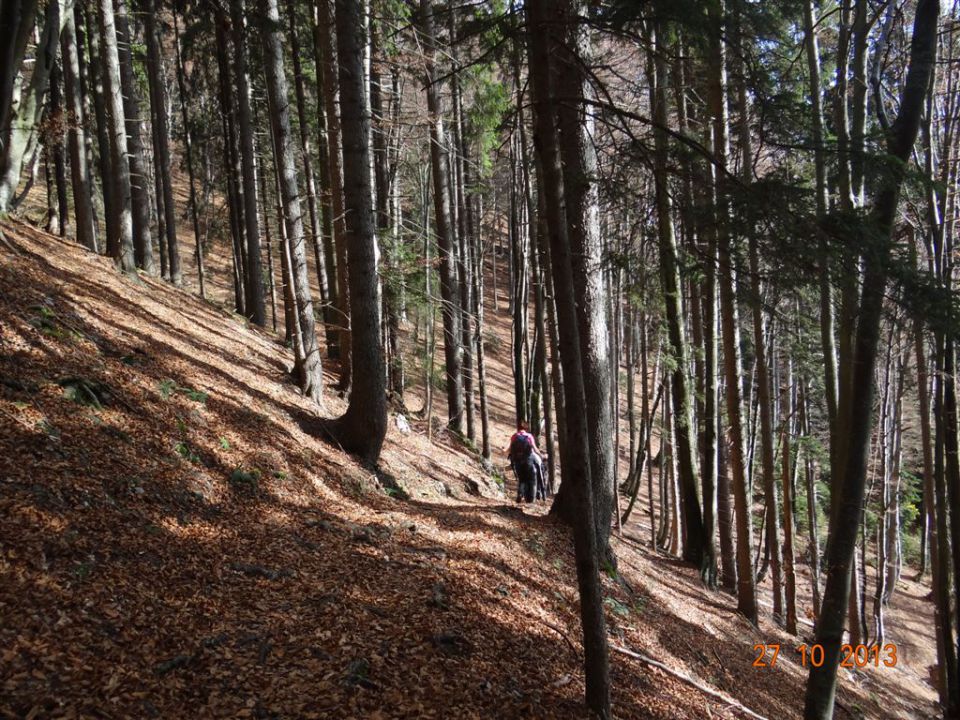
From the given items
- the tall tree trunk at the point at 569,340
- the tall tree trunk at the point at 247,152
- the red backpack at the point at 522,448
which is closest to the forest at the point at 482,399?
the tall tree trunk at the point at 569,340

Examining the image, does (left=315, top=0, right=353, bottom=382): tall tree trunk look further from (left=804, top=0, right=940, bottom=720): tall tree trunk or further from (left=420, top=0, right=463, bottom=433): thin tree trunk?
(left=804, top=0, right=940, bottom=720): tall tree trunk

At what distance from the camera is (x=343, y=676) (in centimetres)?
425

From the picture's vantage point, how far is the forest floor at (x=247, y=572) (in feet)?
12.8

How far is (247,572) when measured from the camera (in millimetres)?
5227

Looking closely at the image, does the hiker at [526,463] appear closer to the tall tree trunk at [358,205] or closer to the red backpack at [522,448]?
the red backpack at [522,448]

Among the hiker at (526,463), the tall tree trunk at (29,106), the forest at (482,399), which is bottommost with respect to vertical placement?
the hiker at (526,463)

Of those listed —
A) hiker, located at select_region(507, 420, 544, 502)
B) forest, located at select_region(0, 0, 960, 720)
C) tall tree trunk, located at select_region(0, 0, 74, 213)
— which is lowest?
hiker, located at select_region(507, 420, 544, 502)

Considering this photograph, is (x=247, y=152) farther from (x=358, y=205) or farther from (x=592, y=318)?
(x=592, y=318)

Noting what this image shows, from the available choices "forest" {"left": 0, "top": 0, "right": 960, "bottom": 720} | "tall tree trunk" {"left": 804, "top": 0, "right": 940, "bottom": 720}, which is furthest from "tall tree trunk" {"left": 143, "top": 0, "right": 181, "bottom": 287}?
"tall tree trunk" {"left": 804, "top": 0, "right": 940, "bottom": 720}

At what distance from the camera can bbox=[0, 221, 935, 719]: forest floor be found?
389cm

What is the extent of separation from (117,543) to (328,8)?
7.70m

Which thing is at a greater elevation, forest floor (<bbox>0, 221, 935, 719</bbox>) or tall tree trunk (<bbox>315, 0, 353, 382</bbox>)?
tall tree trunk (<bbox>315, 0, 353, 382</bbox>)

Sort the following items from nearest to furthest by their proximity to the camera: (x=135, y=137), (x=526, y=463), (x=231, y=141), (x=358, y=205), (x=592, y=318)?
(x=592, y=318) < (x=358, y=205) < (x=526, y=463) < (x=135, y=137) < (x=231, y=141)

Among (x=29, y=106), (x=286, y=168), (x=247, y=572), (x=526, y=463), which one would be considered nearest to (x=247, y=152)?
(x=29, y=106)
